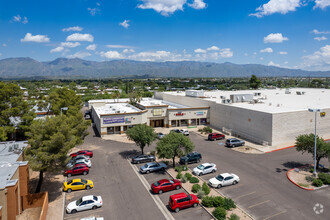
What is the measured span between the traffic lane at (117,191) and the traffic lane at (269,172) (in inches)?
372

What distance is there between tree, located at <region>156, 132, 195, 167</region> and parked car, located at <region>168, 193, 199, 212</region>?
24.4 feet

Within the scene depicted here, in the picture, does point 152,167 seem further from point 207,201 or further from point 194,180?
point 207,201

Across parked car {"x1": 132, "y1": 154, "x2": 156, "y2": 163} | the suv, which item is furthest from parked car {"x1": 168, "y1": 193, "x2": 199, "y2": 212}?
parked car {"x1": 132, "y1": 154, "x2": 156, "y2": 163}

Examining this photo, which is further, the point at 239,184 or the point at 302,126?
the point at 302,126

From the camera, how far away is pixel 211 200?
19.6 metres

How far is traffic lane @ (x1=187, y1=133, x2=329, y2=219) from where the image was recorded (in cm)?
1989

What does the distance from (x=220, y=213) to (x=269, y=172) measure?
12.5 metres

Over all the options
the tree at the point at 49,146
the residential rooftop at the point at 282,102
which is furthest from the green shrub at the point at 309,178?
the tree at the point at 49,146

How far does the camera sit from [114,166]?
1176 inches

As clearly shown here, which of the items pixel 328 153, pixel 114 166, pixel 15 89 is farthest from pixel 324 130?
pixel 15 89

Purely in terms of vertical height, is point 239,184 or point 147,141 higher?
point 147,141

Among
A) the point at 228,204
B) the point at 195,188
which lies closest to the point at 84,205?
the point at 195,188

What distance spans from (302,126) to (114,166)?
33539 mm

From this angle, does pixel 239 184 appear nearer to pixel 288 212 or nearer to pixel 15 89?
pixel 288 212
